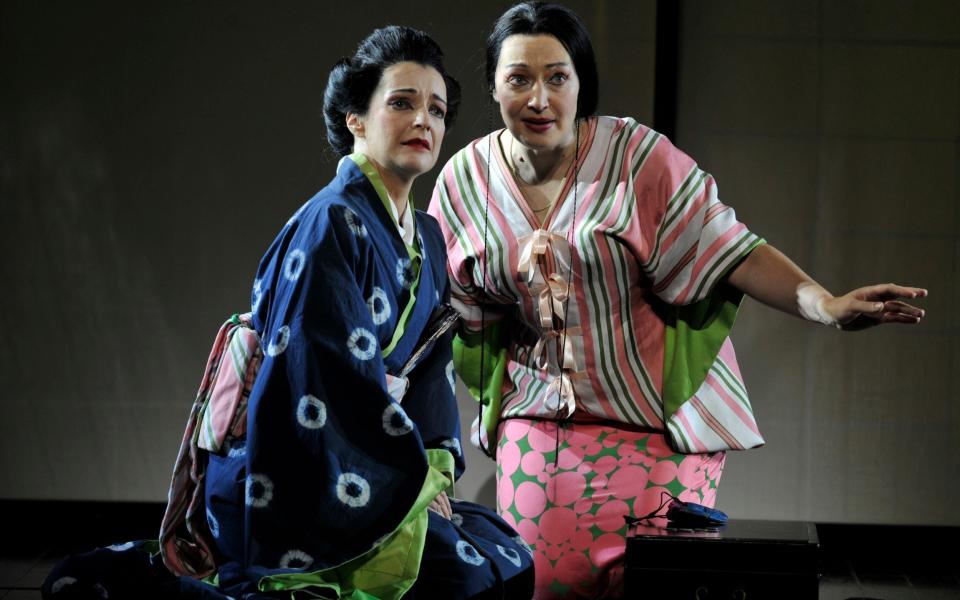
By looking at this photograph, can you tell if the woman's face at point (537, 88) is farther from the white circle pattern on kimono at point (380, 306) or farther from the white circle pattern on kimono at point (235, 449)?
the white circle pattern on kimono at point (235, 449)

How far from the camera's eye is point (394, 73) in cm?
255

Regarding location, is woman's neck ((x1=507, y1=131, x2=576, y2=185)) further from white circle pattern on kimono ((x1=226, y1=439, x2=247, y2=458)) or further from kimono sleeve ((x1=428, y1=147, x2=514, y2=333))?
white circle pattern on kimono ((x1=226, y1=439, x2=247, y2=458))

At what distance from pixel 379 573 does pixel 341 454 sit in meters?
0.24

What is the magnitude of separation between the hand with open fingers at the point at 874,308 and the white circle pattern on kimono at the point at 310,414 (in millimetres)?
1146

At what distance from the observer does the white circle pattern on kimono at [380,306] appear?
240cm

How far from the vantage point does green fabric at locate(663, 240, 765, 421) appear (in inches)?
115

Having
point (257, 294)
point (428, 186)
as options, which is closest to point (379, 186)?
point (257, 294)

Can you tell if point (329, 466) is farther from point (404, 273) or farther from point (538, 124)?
point (538, 124)

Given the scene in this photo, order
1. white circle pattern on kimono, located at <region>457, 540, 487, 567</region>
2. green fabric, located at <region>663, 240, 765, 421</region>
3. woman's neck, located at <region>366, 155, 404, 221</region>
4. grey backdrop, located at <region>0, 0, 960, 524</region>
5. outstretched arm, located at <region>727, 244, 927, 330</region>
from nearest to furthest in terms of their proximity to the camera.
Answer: white circle pattern on kimono, located at <region>457, 540, 487, 567</region>, outstretched arm, located at <region>727, 244, 927, 330</region>, woman's neck, located at <region>366, 155, 404, 221</region>, green fabric, located at <region>663, 240, 765, 421</region>, grey backdrop, located at <region>0, 0, 960, 524</region>

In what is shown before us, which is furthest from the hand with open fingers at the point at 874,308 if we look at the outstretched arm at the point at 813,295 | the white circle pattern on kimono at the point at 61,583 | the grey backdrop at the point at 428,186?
the white circle pattern on kimono at the point at 61,583

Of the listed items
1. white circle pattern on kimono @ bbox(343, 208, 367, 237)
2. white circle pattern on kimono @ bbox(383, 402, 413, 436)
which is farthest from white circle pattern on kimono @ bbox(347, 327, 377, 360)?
white circle pattern on kimono @ bbox(343, 208, 367, 237)

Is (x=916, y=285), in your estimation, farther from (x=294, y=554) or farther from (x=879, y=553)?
(x=294, y=554)

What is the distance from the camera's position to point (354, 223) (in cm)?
239

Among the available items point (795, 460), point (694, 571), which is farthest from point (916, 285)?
point (694, 571)
